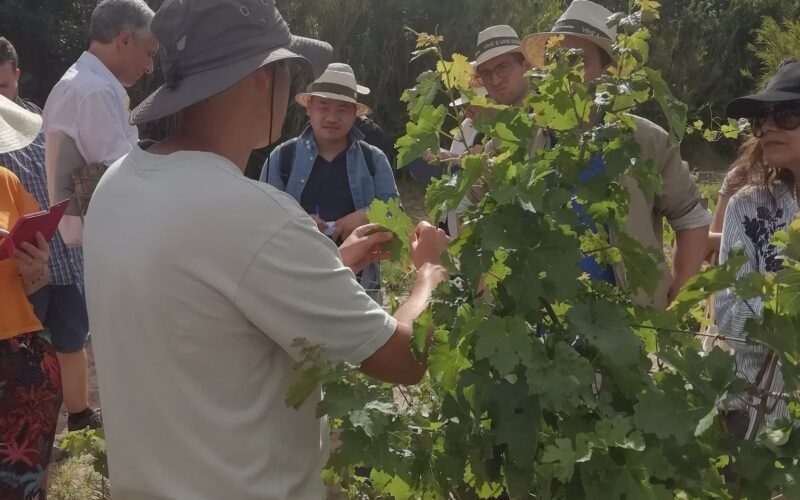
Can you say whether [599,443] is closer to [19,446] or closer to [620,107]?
[620,107]

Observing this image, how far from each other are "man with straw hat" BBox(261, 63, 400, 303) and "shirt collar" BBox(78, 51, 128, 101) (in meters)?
0.77

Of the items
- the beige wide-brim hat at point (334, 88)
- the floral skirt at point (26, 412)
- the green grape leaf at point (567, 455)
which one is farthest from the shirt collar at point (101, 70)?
the green grape leaf at point (567, 455)

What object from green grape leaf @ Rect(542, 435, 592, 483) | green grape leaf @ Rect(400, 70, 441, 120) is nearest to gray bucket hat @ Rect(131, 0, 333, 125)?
green grape leaf @ Rect(400, 70, 441, 120)

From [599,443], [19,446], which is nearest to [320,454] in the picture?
[599,443]

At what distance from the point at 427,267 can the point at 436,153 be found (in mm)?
256

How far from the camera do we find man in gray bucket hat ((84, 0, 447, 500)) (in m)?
1.45

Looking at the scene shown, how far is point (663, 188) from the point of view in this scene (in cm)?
279

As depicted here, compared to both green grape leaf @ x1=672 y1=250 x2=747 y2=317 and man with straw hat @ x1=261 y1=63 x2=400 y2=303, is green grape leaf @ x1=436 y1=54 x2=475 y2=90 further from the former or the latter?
man with straw hat @ x1=261 y1=63 x2=400 y2=303

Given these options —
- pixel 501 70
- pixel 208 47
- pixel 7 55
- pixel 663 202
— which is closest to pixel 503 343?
pixel 208 47

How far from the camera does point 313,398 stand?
64.1 inches

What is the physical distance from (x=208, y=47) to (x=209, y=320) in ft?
1.57

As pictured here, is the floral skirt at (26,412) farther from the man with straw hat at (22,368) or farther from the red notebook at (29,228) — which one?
the red notebook at (29,228)

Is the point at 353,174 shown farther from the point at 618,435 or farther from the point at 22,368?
the point at 618,435

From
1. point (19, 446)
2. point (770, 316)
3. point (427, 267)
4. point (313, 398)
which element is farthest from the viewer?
point (19, 446)
